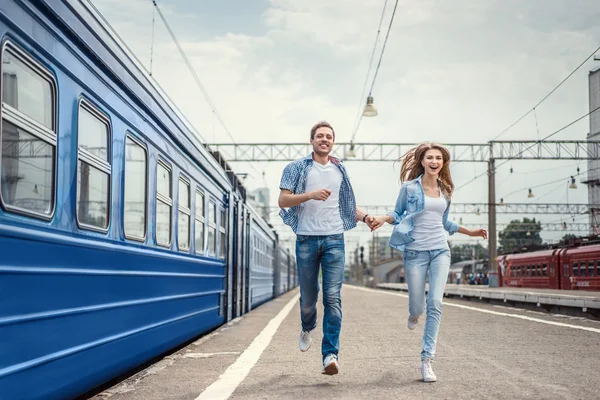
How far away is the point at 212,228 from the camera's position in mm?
10742

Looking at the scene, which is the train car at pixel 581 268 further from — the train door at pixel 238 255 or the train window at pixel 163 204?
the train window at pixel 163 204

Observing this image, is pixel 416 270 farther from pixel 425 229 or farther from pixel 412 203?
pixel 412 203

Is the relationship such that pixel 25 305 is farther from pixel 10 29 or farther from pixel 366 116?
pixel 366 116

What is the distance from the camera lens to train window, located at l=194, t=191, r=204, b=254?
9466 mm

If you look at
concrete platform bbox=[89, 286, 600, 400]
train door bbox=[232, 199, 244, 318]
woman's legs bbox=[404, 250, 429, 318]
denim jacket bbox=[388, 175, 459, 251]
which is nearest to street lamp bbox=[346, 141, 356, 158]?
train door bbox=[232, 199, 244, 318]

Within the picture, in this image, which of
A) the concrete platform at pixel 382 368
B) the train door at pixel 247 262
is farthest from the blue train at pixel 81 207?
the train door at pixel 247 262

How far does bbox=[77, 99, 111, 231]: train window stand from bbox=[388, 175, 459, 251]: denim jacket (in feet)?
7.24

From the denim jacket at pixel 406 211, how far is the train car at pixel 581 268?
85.3 ft

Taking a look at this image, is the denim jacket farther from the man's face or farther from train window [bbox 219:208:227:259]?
train window [bbox 219:208:227:259]

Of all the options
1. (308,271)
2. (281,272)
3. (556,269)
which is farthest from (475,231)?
(556,269)

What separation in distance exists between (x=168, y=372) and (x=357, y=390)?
6.24 feet

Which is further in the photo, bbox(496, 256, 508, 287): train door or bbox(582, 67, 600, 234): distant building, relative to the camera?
bbox(582, 67, 600, 234): distant building

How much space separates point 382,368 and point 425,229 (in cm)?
129

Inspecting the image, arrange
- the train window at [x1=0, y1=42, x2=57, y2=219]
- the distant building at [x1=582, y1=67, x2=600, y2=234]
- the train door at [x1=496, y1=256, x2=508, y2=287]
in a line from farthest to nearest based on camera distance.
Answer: the distant building at [x1=582, y1=67, x2=600, y2=234] < the train door at [x1=496, y1=256, x2=508, y2=287] < the train window at [x1=0, y1=42, x2=57, y2=219]
